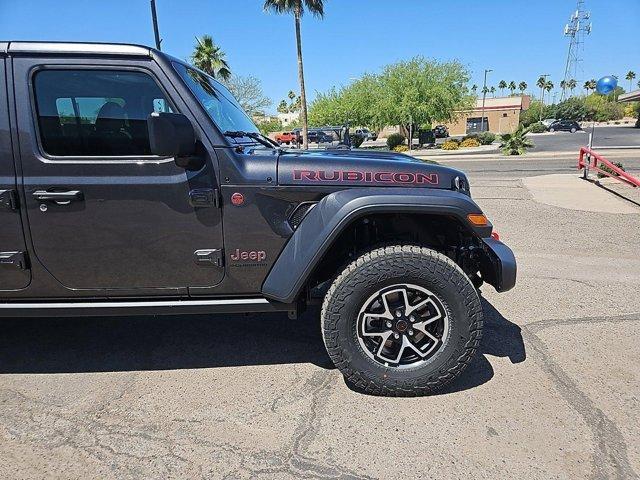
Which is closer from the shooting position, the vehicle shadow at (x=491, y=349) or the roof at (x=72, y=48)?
the roof at (x=72, y=48)

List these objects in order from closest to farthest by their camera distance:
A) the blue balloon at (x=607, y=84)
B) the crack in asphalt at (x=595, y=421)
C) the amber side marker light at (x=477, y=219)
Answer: the crack in asphalt at (x=595, y=421)
the amber side marker light at (x=477, y=219)
the blue balloon at (x=607, y=84)

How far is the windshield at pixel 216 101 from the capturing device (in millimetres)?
2570

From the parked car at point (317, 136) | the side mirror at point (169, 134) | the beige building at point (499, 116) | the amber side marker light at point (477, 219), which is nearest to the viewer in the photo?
Result: the side mirror at point (169, 134)

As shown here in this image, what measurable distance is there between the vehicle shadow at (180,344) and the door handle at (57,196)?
125 cm

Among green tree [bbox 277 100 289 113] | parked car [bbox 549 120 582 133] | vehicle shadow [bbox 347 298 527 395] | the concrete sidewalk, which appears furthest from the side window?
green tree [bbox 277 100 289 113]

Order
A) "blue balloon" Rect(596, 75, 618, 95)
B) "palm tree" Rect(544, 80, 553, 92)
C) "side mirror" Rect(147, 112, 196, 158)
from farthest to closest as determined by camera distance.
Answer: "palm tree" Rect(544, 80, 553, 92) → "blue balloon" Rect(596, 75, 618, 95) → "side mirror" Rect(147, 112, 196, 158)

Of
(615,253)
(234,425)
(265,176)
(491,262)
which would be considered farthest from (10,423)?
(615,253)

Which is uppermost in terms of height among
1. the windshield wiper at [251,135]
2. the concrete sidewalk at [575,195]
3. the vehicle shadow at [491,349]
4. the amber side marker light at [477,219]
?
the windshield wiper at [251,135]

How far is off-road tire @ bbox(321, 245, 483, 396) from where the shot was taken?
244 cm

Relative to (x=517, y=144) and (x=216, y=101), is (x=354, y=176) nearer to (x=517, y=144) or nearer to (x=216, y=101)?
(x=216, y=101)

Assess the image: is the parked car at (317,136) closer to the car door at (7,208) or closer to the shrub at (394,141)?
the shrub at (394,141)

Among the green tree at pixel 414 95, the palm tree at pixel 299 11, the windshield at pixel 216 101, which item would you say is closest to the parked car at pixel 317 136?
the palm tree at pixel 299 11

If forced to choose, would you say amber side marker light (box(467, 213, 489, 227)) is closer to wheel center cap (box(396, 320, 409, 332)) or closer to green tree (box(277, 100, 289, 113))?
wheel center cap (box(396, 320, 409, 332))

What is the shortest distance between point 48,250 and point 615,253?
19.9 ft
